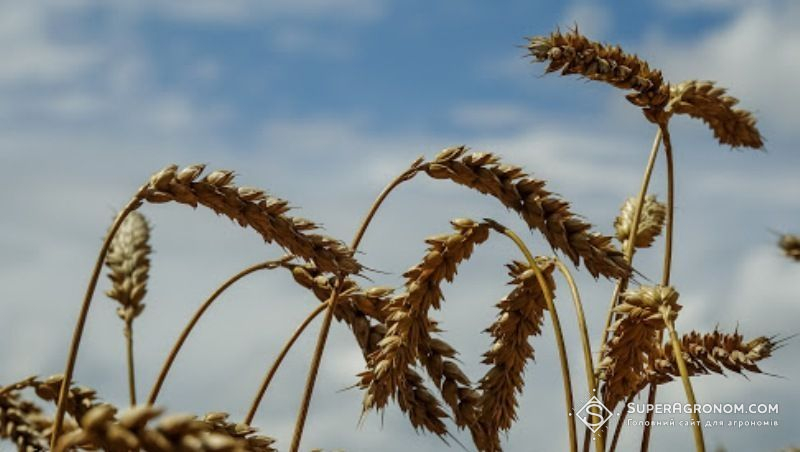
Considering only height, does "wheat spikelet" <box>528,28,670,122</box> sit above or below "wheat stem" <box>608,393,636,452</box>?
above

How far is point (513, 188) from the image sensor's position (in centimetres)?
333

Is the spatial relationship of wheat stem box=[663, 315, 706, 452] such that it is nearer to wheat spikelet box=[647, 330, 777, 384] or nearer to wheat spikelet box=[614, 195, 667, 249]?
wheat spikelet box=[647, 330, 777, 384]

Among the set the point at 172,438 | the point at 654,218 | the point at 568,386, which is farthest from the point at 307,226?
the point at 654,218

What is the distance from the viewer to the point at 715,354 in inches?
141

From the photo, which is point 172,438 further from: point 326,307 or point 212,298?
point 212,298

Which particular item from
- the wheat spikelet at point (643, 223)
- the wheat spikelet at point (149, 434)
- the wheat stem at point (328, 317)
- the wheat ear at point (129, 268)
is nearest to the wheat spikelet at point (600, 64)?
the wheat spikelet at point (643, 223)

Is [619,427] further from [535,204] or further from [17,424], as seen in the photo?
[17,424]

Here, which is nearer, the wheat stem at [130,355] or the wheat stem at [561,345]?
the wheat stem at [561,345]

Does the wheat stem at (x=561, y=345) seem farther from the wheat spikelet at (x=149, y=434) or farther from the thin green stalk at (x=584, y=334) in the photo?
the wheat spikelet at (x=149, y=434)

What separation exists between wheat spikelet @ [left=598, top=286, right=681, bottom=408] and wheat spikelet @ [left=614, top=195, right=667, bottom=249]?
1378 mm

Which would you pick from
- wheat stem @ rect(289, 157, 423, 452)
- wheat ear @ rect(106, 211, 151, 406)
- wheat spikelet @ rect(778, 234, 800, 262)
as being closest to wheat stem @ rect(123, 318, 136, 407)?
wheat ear @ rect(106, 211, 151, 406)

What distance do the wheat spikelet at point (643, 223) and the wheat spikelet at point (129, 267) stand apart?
84.4 inches

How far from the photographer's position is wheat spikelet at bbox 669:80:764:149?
15.7 ft

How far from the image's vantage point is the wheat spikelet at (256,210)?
3.09 metres
